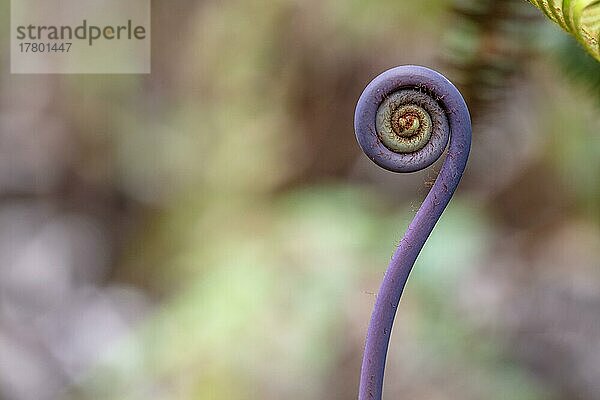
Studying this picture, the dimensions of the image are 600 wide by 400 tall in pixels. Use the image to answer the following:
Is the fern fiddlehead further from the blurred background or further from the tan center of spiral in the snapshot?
the blurred background

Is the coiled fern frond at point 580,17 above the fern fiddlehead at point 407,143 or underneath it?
above

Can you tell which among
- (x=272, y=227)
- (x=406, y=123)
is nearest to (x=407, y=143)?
(x=406, y=123)

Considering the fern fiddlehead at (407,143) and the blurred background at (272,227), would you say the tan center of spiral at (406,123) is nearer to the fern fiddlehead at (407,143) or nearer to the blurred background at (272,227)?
the fern fiddlehead at (407,143)

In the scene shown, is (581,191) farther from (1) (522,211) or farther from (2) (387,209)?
(2) (387,209)

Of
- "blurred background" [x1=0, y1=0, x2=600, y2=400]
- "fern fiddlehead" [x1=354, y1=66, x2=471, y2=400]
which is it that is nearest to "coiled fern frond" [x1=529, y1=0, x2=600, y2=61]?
"fern fiddlehead" [x1=354, y1=66, x2=471, y2=400]

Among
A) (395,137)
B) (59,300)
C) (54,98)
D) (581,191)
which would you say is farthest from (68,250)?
(395,137)

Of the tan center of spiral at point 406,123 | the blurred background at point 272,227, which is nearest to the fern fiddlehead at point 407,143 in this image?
the tan center of spiral at point 406,123

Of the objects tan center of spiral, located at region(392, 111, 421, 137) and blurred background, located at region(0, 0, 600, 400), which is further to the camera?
blurred background, located at region(0, 0, 600, 400)
